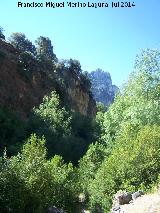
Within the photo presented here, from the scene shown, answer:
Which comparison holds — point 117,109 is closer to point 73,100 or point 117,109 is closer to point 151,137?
point 151,137

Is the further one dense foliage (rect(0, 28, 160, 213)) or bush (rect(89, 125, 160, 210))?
bush (rect(89, 125, 160, 210))

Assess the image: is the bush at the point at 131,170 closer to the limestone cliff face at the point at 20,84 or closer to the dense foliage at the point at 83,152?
the dense foliage at the point at 83,152

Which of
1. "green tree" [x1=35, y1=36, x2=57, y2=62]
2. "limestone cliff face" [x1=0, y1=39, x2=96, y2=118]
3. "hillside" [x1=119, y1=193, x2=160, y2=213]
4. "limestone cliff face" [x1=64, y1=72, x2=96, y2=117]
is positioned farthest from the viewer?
"green tree" [x1=35, y1=36, x2=57, y2=62]

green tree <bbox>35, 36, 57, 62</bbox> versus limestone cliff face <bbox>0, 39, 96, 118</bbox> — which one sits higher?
green tree <bbox>35, 36, 57, 62</bbox>

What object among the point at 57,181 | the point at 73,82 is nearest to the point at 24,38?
the point at 73,82

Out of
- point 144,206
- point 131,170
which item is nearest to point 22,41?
point 131,170

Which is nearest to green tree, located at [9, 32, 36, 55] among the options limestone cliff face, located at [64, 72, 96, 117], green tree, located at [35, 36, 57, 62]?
green tree, located at [35, 36, 57, 62]

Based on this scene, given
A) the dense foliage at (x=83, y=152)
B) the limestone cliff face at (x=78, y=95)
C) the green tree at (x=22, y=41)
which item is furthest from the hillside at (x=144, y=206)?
the green tree at (x=22, y=41)

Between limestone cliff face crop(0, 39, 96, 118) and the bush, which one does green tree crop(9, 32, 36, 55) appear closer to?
limestone cliff face crop(0, 39, 96, 118)

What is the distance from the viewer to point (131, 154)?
107ft

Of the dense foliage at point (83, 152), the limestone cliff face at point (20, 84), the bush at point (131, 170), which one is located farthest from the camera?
the limestone cliff face at point (20, 84)

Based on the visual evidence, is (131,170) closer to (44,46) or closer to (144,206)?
(144,206)

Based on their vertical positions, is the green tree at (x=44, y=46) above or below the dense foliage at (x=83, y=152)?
above

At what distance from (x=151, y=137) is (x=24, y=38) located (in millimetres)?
67193
